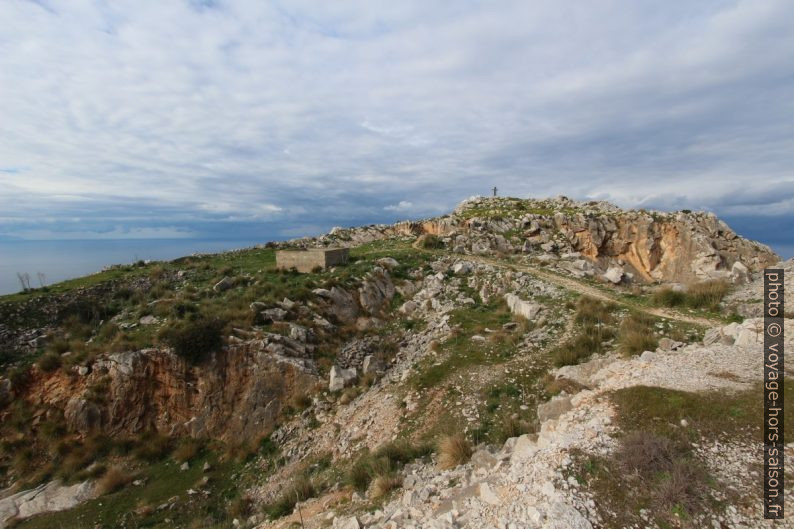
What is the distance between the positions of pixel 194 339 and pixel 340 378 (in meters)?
5.98

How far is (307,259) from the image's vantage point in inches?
937

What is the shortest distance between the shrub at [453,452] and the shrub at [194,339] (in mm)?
10228

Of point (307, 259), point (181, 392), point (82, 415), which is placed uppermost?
point (307, 259)

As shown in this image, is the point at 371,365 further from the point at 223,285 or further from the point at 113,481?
the point at 223,285

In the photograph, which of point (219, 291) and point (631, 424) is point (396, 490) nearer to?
point (631, 424)

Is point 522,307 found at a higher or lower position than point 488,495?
higher

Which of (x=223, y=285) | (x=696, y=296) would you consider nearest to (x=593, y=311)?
(x=696, y=296)

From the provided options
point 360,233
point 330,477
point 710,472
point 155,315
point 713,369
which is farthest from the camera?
point 360,233

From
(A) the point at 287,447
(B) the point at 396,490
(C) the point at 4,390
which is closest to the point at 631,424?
(B) the point at 396,490

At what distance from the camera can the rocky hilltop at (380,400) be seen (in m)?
6.22

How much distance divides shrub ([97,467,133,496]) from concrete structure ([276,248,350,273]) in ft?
44.6

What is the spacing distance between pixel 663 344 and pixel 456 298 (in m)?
10.7

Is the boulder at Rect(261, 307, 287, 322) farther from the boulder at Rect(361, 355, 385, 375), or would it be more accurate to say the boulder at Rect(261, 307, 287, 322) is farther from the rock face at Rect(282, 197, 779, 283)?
the rock face at Rect(282, 197, 779, 283)

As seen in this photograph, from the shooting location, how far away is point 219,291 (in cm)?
2009
